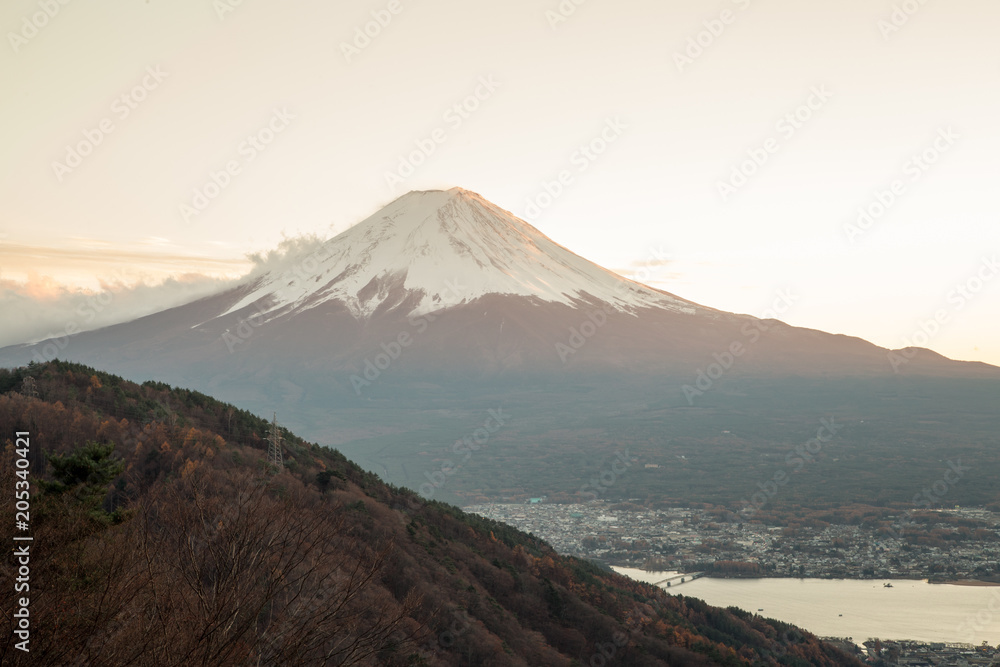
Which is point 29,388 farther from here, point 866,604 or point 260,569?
point 866,604

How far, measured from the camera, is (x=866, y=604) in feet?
189

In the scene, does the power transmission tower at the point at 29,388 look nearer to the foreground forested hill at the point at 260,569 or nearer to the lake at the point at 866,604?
the foreground forested hill at the point at 260,569

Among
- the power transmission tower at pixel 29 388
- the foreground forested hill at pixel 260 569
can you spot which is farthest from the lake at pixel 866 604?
the power transmission tower at pixel 29 388

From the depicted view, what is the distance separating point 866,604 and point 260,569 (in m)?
62.5

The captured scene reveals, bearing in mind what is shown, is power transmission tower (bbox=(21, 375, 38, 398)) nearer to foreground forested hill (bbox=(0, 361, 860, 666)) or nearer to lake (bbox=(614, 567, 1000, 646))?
foreground forested hill (bbox=(0, 361, 860, 666))

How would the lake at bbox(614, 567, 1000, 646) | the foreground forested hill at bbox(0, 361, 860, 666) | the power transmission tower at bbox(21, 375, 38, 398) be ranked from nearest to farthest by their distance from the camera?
1. the foreground forested hill at bbox(0, 361, 860, 666)
2. the power transmission tower at bbox(21, 375, 38, 398)
3. the lake at bbox(614, 567, 1000, 646)

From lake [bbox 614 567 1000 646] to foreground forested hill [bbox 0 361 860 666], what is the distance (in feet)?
33.4

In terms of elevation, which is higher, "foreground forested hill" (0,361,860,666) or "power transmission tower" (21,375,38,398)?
"power transmission tower" (21,375,38,398)

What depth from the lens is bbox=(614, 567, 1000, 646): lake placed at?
4956 centimetres

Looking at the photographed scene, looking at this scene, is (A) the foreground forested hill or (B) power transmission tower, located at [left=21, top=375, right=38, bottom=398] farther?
(B) power transmission tower, located at [left=21, top=375, right=38, bottom=398]

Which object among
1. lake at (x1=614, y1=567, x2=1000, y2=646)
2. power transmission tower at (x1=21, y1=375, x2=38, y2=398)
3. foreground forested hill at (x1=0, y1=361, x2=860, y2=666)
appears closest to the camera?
foreground forested hill at (x1=0, y1=361, x2=860, y2=666)

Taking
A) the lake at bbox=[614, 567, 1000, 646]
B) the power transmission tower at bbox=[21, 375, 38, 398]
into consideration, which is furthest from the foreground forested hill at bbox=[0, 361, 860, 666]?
the lake at bbox=[614, 567, 1000, 646]

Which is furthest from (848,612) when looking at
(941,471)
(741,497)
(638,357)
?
(638,357)

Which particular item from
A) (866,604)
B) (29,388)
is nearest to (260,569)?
(29,388)
